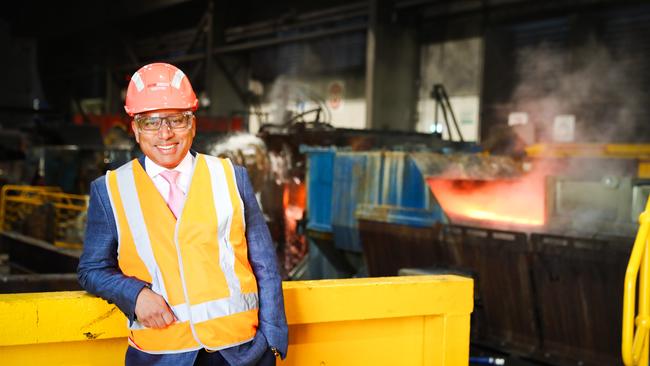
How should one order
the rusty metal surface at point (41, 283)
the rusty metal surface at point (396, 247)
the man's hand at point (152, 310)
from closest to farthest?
the man's hand at point (152, 310) → the rusty metal surface at point (41, 283) → the rusty metal surface at point (396, 247)

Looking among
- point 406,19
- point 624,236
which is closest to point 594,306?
point 624,236

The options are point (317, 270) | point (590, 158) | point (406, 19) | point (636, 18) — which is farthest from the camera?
point (406, 19)

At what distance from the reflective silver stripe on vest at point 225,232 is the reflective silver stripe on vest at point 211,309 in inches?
0.9

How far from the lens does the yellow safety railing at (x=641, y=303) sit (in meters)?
2.49

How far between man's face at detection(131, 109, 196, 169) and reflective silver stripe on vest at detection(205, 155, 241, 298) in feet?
0.44

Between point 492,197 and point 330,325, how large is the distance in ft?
13.4

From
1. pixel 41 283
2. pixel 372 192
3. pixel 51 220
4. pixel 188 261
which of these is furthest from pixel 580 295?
pixel 51 220

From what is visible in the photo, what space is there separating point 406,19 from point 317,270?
28.4ft

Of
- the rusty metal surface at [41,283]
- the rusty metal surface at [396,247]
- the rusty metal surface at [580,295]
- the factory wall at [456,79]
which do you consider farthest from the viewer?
the factory wall at [456,79]

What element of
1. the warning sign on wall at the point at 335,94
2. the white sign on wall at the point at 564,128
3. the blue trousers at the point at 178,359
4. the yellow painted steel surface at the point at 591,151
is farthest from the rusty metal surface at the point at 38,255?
the warning sign on wall at the point at 335,94

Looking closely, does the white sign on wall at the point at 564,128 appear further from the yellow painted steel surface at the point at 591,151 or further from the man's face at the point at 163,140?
the man's face at the point at 163,140

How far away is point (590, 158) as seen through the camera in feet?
28.2

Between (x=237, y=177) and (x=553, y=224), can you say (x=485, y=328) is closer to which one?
(x=553, y=224)

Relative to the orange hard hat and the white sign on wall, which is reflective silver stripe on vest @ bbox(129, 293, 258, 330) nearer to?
the orange hard hat
